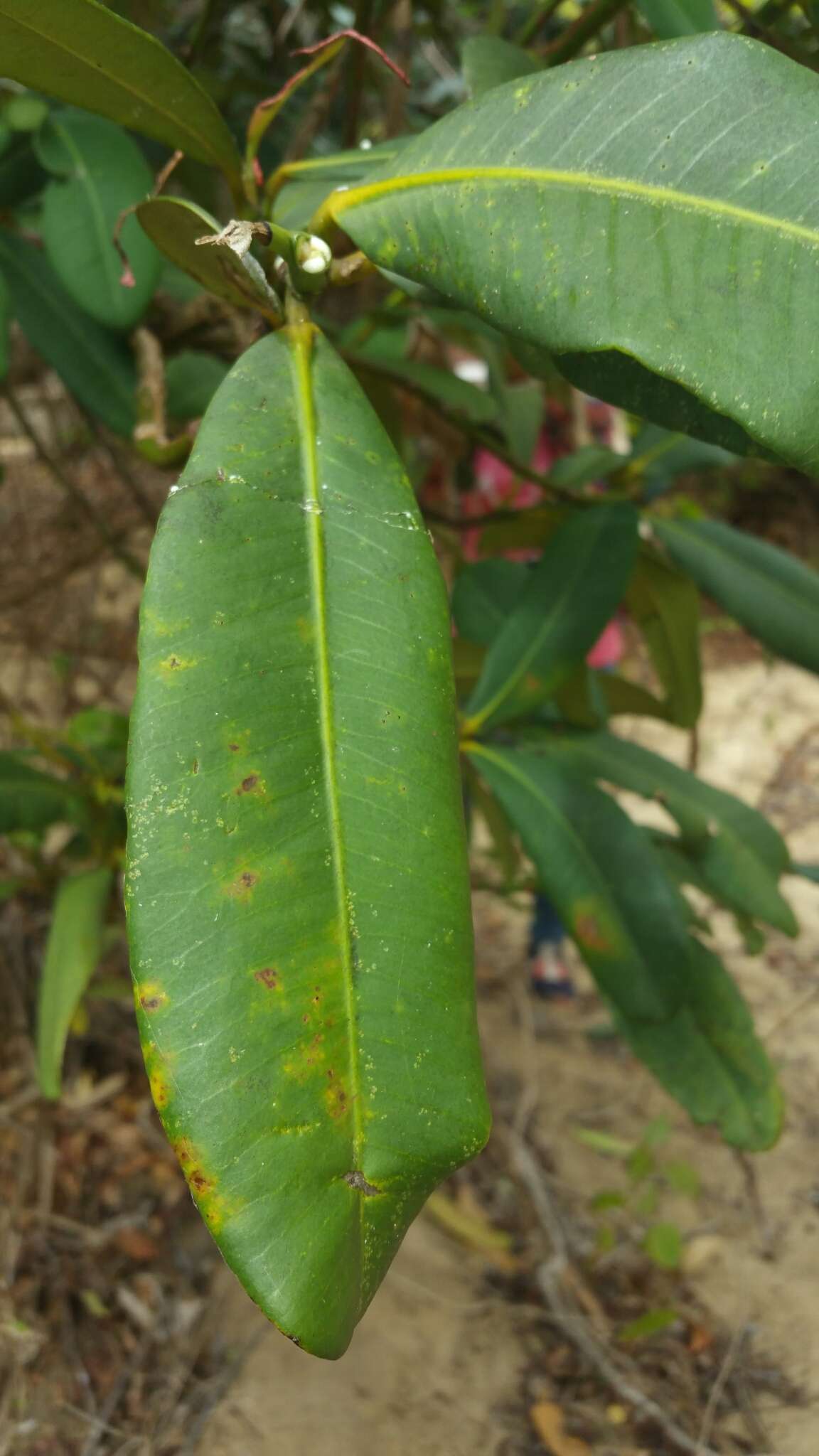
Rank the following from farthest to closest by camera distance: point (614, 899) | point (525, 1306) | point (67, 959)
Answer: point (525, 1306), point (67, 959), point (614, 899)

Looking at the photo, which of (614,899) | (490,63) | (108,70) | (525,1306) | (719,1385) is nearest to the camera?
(108,70)

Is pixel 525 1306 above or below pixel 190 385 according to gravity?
below

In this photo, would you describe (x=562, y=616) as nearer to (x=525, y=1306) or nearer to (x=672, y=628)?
(x=672, y=628)

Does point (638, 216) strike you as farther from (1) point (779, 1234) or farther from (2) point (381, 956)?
(1) point (779, 1234)

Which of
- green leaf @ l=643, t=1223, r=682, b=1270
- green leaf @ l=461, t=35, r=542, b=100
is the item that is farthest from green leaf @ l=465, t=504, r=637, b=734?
green leaf @ l=643, t=1223, r=682, b=1270

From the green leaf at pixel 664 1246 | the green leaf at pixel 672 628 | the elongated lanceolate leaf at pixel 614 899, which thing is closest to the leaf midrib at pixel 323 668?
the elongated lanceolate leaf at pixel 614 899

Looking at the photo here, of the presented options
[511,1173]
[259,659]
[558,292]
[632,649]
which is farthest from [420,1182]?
[632,649]

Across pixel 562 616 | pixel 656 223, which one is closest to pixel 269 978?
pixel 656 223
